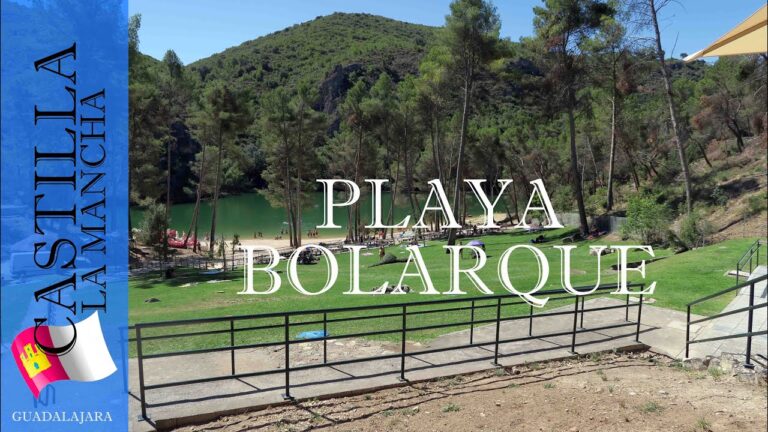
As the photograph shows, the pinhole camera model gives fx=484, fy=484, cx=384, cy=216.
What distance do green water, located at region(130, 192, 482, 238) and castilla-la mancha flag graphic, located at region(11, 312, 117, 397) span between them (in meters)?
35.2

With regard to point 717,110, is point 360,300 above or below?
below

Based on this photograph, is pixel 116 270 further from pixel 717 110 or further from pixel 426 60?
pixel 717 110

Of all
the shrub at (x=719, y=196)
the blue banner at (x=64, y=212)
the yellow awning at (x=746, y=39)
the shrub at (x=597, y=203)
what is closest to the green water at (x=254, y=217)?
the shrub at (x=597, y=203)

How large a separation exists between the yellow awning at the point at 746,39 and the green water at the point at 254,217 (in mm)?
38660

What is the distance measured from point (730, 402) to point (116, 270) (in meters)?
25.3

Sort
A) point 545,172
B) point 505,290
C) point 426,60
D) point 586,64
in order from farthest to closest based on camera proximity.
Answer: point 545,172 < point 426,60 < point 586,64 < point 505,290

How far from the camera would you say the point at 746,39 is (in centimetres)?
299

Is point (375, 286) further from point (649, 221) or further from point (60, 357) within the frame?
point (649, 221)

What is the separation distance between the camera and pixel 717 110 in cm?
3569

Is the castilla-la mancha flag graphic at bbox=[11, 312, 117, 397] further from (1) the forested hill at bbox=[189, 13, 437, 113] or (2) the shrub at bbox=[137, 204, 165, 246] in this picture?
(1) the forested hill at bbox=[189, 13, 437, 113]

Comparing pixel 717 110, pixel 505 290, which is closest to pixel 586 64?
pixel 717 110

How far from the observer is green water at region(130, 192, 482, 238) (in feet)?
179

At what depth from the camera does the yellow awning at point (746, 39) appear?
2875 mm

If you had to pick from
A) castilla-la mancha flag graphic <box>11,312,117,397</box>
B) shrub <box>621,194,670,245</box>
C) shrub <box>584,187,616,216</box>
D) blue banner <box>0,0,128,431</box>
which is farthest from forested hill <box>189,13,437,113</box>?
castilla-la mancha flag graphic <box>11,312,117,397</box>
